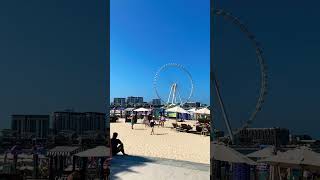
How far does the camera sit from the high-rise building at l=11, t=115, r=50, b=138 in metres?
5.25

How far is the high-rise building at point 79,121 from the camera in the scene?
5.34 metres

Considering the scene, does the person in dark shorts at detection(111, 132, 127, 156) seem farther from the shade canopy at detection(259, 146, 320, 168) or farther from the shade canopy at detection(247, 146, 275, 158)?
the shade canopy at detection(259, 146, 320, 168)

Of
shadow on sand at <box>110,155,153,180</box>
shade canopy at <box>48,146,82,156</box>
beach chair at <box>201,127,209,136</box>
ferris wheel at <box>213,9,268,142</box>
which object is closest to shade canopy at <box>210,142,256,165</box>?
ferris wheel at <box>213,9,268,142</box>

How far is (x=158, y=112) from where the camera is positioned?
21156 millimetres

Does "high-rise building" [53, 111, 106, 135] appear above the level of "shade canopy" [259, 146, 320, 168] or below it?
above

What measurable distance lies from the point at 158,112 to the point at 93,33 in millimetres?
15933

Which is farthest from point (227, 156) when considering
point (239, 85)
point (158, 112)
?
point (158, 112)

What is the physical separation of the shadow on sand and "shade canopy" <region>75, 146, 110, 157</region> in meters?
0.31

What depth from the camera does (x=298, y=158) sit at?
5508 millimetres

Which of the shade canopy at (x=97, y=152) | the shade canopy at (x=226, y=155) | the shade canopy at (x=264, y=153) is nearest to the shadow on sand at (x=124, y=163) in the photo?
the shade canopy at (x=97, y=152)

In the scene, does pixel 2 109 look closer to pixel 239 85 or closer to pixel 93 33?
pixel 93 33

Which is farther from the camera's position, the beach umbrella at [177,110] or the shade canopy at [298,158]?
the beach umbrella at [177,110]

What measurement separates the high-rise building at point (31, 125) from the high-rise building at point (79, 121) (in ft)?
0.48

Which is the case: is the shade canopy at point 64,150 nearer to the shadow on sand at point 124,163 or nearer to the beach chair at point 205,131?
the shadow on sand at point 124,163
